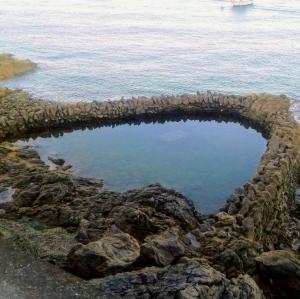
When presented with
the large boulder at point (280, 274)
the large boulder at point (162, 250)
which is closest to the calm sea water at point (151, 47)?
the large boulder at point (162, 250)

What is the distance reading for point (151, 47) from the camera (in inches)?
3268

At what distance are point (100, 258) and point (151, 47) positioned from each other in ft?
222

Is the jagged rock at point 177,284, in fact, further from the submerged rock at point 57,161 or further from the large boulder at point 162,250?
the submerged rock at point 57,161

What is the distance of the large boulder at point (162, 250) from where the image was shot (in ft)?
64.3

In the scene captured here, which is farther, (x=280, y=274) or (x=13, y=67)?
(x=13, y=67)

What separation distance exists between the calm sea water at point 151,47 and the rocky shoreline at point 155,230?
20.8 metres

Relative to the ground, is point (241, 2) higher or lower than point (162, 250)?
higher

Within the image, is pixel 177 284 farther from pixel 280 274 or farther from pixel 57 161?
pixel 57 161

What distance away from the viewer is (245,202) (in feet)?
90.1

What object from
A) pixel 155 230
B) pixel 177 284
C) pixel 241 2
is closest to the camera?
pixel 177 284

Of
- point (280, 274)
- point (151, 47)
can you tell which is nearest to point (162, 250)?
point (280, 274)

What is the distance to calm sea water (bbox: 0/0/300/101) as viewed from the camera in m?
61.2

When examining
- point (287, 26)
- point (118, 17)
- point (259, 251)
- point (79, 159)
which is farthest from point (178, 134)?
point (118, 17)

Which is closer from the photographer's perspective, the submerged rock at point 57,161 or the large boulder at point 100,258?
the large boulder at point 100,258
